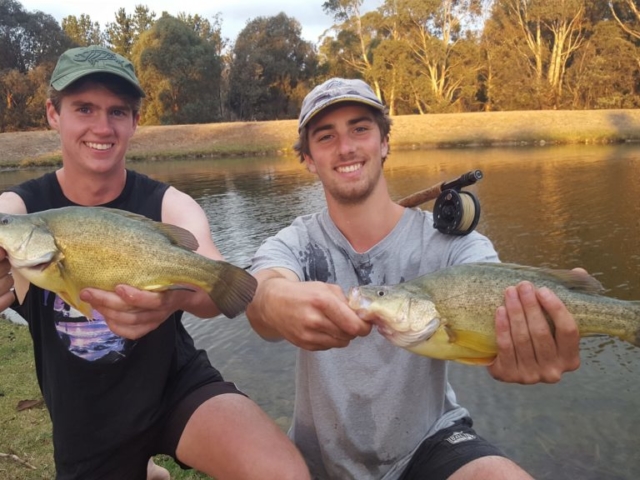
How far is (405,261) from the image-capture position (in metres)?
3.12

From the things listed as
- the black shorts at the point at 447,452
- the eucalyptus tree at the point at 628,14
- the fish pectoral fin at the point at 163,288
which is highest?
the eucalyptus tree at the point at 628,14

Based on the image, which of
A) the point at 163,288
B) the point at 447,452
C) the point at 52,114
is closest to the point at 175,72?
the point at 52,114

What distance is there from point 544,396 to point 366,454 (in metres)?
3.68

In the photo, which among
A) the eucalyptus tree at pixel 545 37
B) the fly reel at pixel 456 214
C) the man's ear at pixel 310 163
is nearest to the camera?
the fly reel at pixel 456 214

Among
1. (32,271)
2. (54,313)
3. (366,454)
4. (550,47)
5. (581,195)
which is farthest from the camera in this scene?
(550,47)

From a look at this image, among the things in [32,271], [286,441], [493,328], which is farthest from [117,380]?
[493,328]

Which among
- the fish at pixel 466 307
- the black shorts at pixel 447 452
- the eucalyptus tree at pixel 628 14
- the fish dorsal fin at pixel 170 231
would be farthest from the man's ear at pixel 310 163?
the eucalyptus tree at pixel 628 14

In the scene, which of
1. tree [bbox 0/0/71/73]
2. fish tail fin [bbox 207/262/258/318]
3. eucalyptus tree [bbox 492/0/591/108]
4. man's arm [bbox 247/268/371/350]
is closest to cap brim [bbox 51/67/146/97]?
fish tail fin [bbox 207/262/258/318]

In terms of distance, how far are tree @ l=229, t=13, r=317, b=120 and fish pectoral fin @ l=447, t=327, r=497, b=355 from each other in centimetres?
5472

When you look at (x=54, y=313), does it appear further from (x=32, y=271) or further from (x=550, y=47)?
(x=550, y=47)

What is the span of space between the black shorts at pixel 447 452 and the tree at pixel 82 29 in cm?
6489

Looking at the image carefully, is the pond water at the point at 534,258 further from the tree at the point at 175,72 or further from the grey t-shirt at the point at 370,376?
the tree at the point at 175,72

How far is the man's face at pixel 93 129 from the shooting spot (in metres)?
3.43

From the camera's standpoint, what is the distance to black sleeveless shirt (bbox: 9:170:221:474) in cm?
327
